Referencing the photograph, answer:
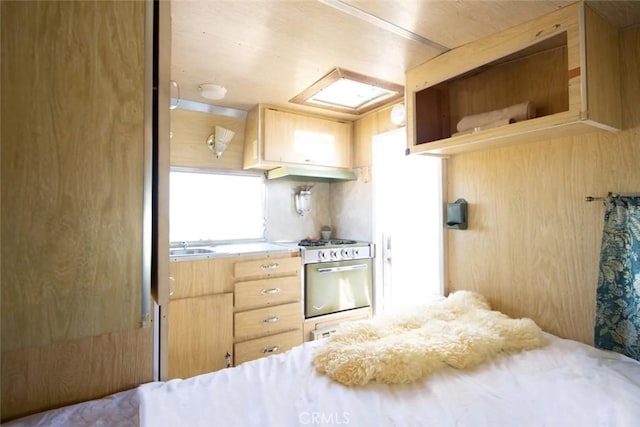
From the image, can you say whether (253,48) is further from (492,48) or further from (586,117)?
(586,117)

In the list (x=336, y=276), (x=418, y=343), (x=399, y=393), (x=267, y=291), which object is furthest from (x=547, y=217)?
(x=267, y=291)

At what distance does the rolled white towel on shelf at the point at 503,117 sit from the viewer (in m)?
1.52

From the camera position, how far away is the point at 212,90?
221 centimetres

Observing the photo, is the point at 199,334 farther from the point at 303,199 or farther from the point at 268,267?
the point at 303,199

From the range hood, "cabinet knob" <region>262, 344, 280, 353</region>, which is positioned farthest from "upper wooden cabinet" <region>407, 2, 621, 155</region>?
"cabinet knob" <region>262, 344, 280, 353</region>

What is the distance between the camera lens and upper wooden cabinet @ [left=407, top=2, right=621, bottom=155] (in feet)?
4.15

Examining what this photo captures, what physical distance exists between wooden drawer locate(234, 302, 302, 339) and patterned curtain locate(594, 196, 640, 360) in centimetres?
180

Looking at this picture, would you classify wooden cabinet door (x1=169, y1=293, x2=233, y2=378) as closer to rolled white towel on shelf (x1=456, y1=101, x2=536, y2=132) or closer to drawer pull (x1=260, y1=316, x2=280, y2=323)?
drawer pull (x1=260, y1=316, x2=280, y2=323)

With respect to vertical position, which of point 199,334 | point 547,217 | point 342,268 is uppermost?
point 547,217

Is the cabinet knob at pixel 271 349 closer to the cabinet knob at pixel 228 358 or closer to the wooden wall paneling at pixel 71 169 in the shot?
the cabinet knob at pixel 228 358

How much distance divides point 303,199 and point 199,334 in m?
1.55

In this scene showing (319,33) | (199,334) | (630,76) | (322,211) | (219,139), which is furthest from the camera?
(322,211)

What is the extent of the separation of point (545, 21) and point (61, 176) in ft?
5.92

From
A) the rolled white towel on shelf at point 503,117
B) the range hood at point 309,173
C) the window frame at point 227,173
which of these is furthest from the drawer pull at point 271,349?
the rolled white towel on shelf at point 503,117
